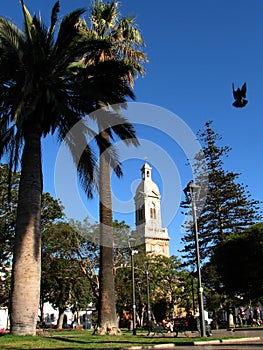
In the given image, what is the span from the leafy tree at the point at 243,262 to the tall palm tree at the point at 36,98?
11.0 metres

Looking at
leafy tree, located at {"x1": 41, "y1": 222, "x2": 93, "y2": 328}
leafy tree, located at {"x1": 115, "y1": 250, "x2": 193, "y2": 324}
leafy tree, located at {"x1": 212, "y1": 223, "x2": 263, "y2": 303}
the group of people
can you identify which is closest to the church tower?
leafy tree, located at {"x1": 115, "y1": 250, "x2": 193, "y2": 324}

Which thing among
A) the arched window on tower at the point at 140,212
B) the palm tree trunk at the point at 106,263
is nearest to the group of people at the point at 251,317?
the palm tree trunk at the point at 106,263

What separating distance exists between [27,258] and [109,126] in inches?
253

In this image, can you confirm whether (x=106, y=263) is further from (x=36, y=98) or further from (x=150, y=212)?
(x=150, y=212)

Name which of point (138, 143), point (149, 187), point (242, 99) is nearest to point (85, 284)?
point (138, 143)

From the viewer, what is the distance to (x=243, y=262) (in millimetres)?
21625

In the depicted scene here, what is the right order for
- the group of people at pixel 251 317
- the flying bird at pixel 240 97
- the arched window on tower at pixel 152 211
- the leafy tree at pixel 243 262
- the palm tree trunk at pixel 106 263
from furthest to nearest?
the arched window on tower at pixel 152 211
the group of people at pixel 251 317
the leafy tree at pixel 243 262
the palm tree trunk at pixel 106 263
the flying bird at pixel 240 97

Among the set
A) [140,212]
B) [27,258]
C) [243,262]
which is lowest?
[27,258]

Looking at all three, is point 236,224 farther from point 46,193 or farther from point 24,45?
point 24,45

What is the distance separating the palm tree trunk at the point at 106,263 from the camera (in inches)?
552

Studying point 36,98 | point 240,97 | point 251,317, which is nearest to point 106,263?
point 36,98

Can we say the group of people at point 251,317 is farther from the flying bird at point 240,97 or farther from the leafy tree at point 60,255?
the flying bird at point 240,97

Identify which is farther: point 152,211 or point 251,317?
point 152,211

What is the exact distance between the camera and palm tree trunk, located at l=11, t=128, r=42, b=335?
11008 mm
